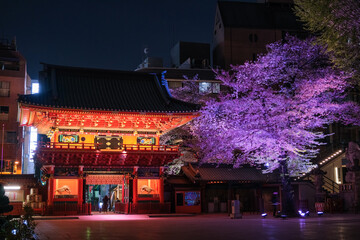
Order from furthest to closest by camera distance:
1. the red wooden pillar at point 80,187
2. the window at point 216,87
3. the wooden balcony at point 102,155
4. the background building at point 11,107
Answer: the window at point 216,87
the background building at point 11,107
the red wooden pillar at point 80,187
the wooden balcony at point 102,155

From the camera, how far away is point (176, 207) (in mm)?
38125

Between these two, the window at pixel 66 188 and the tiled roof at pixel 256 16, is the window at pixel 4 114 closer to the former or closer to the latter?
the window at pixel 66 188

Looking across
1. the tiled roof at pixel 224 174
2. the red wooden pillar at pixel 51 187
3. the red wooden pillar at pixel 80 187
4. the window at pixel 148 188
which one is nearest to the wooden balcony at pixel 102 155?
the red wooden pillar at pixel 51 187

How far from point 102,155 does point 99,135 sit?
6.50 ft

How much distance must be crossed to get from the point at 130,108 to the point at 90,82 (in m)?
5.55

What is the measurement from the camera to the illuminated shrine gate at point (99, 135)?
32.4 metres

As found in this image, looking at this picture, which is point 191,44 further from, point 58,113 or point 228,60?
point 58,113

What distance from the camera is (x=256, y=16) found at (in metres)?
61.7

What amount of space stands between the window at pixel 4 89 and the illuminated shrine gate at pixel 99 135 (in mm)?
16559

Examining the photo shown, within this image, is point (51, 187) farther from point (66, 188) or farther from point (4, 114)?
point (4, 114)

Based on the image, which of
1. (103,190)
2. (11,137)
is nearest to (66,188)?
(103,190)

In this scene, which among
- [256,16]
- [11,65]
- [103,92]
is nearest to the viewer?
[103,92]

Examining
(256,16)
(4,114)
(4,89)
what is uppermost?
(256,16)

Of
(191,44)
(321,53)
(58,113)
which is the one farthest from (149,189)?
(191,44)
